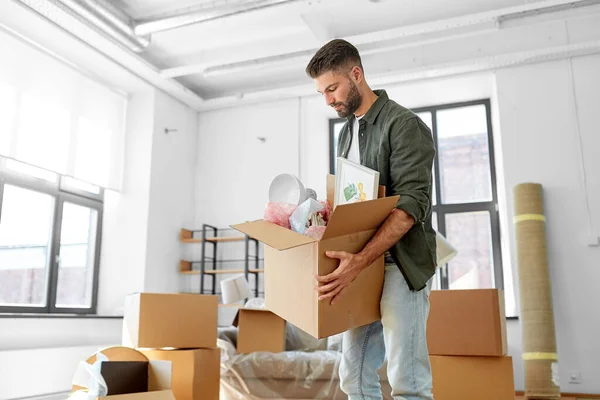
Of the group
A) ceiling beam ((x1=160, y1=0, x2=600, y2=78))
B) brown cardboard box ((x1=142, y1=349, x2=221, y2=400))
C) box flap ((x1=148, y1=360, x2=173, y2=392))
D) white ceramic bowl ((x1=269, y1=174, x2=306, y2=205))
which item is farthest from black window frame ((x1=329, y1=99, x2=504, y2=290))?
white ceramic bowl ((x1=269, y1=174, x2=306, y2=205))

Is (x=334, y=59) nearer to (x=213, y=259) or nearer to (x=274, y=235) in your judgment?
(x=274, y=235)

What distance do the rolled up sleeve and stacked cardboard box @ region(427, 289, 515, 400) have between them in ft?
4.30

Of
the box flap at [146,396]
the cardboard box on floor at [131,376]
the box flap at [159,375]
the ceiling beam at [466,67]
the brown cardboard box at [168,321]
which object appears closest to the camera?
the box flap at [146,396]

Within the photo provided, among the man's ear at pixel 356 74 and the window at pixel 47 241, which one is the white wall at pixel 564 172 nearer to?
the man's ear at pixel 356 74

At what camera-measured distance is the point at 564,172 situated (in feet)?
15.6

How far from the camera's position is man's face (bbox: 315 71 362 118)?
153 centimetres

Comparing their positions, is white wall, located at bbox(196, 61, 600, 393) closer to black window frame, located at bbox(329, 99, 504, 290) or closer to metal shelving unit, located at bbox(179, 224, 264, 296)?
black window frame, located at bbox(329, 99, 504, 290)

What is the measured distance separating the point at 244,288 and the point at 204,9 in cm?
219

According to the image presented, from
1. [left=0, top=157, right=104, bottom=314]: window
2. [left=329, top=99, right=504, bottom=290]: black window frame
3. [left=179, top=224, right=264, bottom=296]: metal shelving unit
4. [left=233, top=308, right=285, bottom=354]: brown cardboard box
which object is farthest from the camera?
[left=179, top=224, right=264, bottom=296]: metal shelving unit

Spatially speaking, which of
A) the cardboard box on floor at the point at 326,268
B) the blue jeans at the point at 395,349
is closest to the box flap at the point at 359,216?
the cardboard box on floor at the point at 326,268

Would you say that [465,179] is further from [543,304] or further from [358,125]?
[358,125]

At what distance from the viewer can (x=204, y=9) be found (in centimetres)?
420

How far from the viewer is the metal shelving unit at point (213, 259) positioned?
555cm

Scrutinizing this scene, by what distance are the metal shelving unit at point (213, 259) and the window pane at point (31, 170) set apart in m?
1.48
